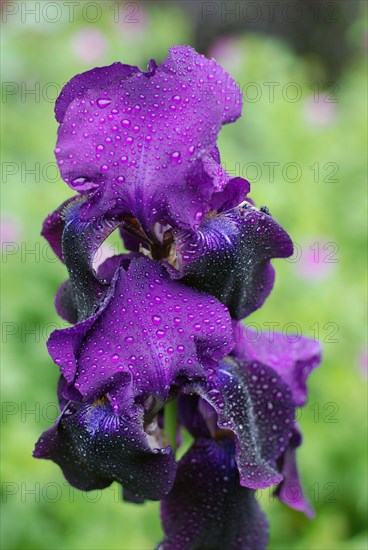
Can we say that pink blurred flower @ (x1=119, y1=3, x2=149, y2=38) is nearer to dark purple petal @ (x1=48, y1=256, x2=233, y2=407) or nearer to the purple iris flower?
the purple iris flower

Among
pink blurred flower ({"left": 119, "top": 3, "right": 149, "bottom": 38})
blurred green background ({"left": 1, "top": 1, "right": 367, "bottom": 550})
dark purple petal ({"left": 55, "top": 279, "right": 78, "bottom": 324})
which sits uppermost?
pink blurred flower ({"left": 119, "top": 3, "right": 149, "bottom": 38})

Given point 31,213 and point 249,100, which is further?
point 249,100

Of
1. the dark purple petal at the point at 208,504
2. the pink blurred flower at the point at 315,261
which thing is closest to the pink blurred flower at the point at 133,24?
the pink blurred flower at the point at 315,261

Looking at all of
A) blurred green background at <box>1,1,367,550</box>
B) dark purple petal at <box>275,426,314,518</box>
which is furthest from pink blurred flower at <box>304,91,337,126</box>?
dark purple petal at <box>275,426,314,518</box>

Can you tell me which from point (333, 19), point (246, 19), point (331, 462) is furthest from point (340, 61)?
point (331, 462)

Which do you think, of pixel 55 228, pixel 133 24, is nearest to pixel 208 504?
pixel 55 228

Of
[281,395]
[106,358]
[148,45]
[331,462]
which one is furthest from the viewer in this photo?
[148,45]

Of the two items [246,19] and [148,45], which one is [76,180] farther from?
[246,19]

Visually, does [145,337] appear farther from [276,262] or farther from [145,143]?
[276,262]
